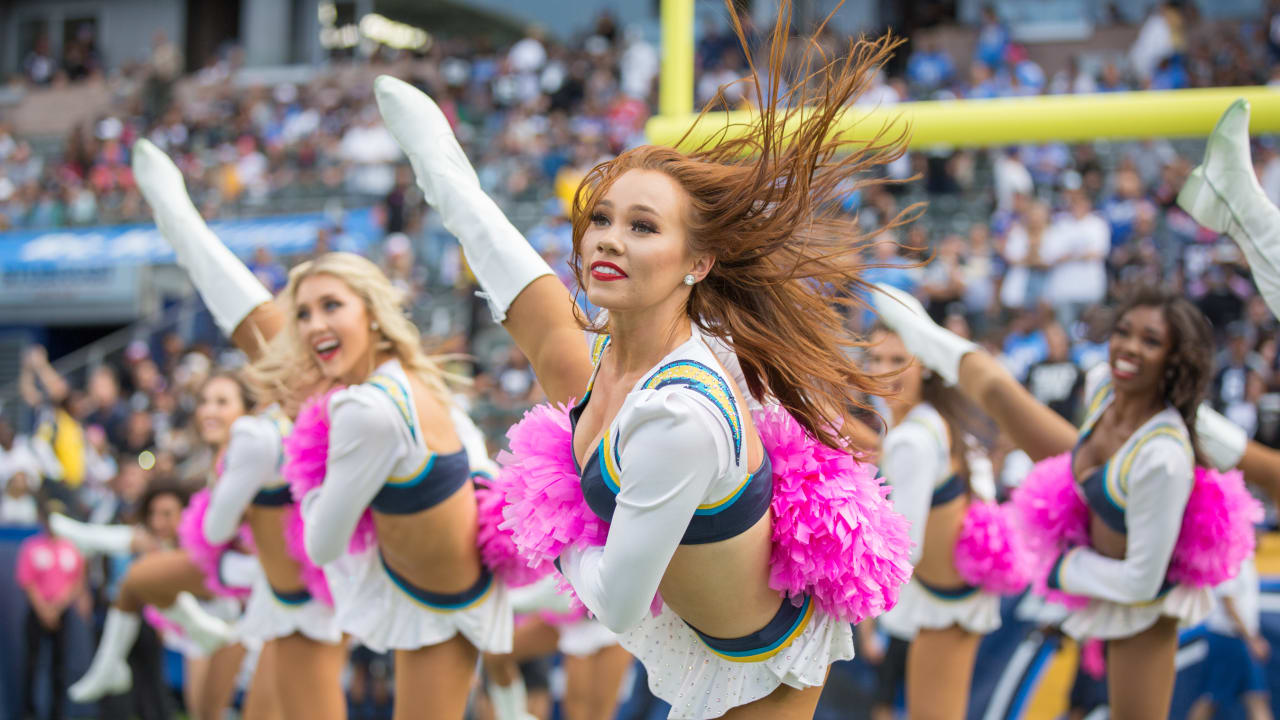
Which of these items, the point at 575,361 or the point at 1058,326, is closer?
the point at 575,361

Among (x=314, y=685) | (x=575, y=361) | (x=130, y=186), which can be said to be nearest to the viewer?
(x=575, y=361)

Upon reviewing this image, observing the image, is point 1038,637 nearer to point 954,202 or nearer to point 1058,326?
point 1058,326

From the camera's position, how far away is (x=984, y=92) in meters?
12.0

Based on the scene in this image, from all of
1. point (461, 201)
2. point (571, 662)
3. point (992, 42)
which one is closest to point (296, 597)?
point (461, 201)

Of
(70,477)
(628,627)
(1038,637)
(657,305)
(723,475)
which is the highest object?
(657,305)

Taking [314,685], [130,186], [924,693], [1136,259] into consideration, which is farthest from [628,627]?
[130,186]

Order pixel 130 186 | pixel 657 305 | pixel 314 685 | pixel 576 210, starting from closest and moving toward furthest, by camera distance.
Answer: pixel 657 305 < pixel 576 210 < pixel 314 685 < pixel 130 186

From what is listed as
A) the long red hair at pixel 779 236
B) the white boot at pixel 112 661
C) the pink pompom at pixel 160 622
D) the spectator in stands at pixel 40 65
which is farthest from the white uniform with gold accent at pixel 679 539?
the spectator in stands at pixel 40 65

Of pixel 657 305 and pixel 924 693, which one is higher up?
pixel 657 305

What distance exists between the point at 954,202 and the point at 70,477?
7.44 metres

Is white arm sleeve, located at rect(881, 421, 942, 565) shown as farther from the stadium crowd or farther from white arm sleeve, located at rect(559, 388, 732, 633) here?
white arm sleeve, located at rect(559, 388, 732, 633)

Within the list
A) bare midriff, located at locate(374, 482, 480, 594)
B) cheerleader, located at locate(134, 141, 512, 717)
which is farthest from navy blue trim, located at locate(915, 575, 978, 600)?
bare midriff, located at locate(374, 482, 480, 594)

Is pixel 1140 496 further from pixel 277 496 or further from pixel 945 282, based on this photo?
pixel 945 282

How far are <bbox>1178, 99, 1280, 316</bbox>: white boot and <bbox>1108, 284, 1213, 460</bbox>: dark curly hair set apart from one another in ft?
0.97
